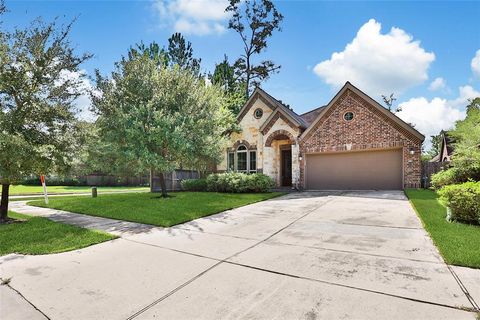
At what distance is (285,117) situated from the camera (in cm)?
1652

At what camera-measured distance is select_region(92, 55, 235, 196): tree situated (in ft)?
34.8

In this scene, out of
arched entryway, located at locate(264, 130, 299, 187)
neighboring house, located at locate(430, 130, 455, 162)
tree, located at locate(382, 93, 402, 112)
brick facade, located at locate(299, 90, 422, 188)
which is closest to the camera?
brick facade, located at locate(299, 90, 422, 188)

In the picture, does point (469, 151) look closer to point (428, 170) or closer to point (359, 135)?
point (428, 170)

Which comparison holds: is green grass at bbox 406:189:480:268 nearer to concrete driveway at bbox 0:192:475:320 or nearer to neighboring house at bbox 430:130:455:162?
concrete driveway at bbox 0:192:475:320

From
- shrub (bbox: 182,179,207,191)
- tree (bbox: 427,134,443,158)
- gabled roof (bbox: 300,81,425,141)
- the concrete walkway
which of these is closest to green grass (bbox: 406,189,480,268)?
the concrete walkway

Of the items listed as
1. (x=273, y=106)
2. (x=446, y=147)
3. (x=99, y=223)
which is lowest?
(x=99, y=223)

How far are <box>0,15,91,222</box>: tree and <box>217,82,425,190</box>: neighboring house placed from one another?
37.0ft

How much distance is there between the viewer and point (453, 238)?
480 cm

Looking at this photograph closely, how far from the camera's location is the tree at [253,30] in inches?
1108

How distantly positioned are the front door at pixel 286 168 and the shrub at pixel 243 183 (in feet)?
12.4

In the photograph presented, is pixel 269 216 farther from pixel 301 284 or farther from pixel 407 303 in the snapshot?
pixel 407 303

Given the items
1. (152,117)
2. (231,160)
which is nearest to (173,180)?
(231,160)

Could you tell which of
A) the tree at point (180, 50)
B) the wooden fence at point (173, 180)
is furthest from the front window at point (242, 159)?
the tree at point (180, 50)

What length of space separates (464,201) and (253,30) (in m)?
27.6
